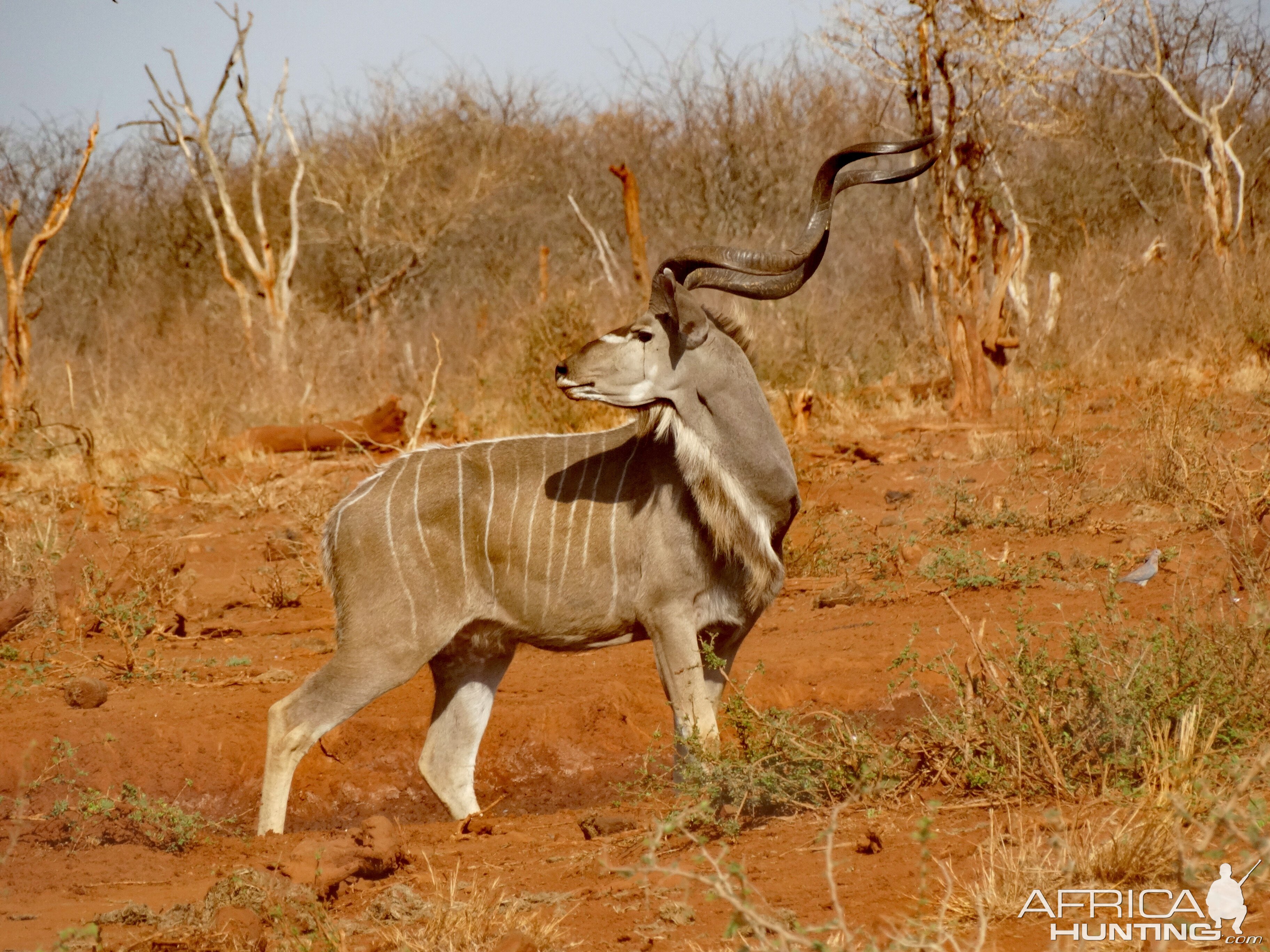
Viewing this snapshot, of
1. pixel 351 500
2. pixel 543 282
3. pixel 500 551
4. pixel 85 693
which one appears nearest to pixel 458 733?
pixel 500 551

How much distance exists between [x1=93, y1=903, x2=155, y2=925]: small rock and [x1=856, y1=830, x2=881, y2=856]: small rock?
153cm

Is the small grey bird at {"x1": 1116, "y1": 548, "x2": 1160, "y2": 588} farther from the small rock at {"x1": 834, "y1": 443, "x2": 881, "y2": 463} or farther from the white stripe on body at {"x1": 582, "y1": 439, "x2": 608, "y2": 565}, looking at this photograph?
the small rock at {"x1": 834, "y1": 443, "x2": 881, "y2": 463}

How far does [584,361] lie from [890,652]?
201cm

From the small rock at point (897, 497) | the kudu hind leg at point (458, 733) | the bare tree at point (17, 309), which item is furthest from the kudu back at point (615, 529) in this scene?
the bare tree at point (17, 309)

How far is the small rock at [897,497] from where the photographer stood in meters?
7.66

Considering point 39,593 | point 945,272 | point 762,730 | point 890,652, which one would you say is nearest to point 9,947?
point 762,730

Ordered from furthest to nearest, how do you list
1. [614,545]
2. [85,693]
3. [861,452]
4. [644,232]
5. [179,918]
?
[644,232] → [861,452] → [85,693] → [614,545] → [179,918]

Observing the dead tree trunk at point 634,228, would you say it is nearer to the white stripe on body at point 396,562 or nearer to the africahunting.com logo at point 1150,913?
the white stripe on body at point 396,562

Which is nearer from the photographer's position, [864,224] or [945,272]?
[945,272]

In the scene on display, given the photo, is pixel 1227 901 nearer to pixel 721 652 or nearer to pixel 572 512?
pixel 721 652

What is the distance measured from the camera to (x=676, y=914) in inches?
103

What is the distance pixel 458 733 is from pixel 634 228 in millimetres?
6036

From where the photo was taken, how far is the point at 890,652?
207 inches

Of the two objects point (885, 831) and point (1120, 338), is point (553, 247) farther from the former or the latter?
point (885, 831)
